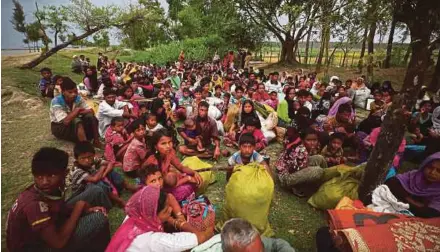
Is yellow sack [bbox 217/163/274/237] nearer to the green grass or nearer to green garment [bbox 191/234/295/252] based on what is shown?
the green grass

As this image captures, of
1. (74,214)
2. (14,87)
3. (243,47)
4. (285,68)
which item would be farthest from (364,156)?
(243,47)

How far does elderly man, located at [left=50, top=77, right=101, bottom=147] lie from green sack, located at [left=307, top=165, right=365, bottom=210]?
3.47 m

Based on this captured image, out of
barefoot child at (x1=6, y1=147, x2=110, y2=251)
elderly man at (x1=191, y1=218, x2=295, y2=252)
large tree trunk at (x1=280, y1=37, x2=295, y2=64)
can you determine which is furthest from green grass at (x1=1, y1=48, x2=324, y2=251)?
large tree trunk at (x1=280, y1=37, x2=295, y2=64)

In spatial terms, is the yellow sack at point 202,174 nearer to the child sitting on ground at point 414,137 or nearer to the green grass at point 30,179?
the green grass at point 30,179

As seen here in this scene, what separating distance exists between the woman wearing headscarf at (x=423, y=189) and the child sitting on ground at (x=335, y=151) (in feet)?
3.57

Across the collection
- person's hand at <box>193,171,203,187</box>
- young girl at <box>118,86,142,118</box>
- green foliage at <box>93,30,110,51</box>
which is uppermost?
green foliage at <box>93,30,110,51</box>

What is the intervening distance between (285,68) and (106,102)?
1447cm

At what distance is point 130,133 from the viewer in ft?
13.9

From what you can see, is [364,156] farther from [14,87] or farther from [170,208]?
[14,87]

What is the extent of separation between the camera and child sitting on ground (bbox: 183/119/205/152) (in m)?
4.83

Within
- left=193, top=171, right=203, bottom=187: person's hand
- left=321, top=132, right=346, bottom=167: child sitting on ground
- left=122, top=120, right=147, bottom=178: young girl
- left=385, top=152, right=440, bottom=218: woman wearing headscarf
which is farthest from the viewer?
left=321, top=132, right=346, bottom=167: child sitting on ground

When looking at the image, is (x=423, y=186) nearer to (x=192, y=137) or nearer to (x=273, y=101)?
(x=192, y=137)

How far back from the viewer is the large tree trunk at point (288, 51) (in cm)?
1838

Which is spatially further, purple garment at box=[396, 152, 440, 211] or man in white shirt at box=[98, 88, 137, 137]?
man in white shirt at box=[98, 88, 137, 137]
